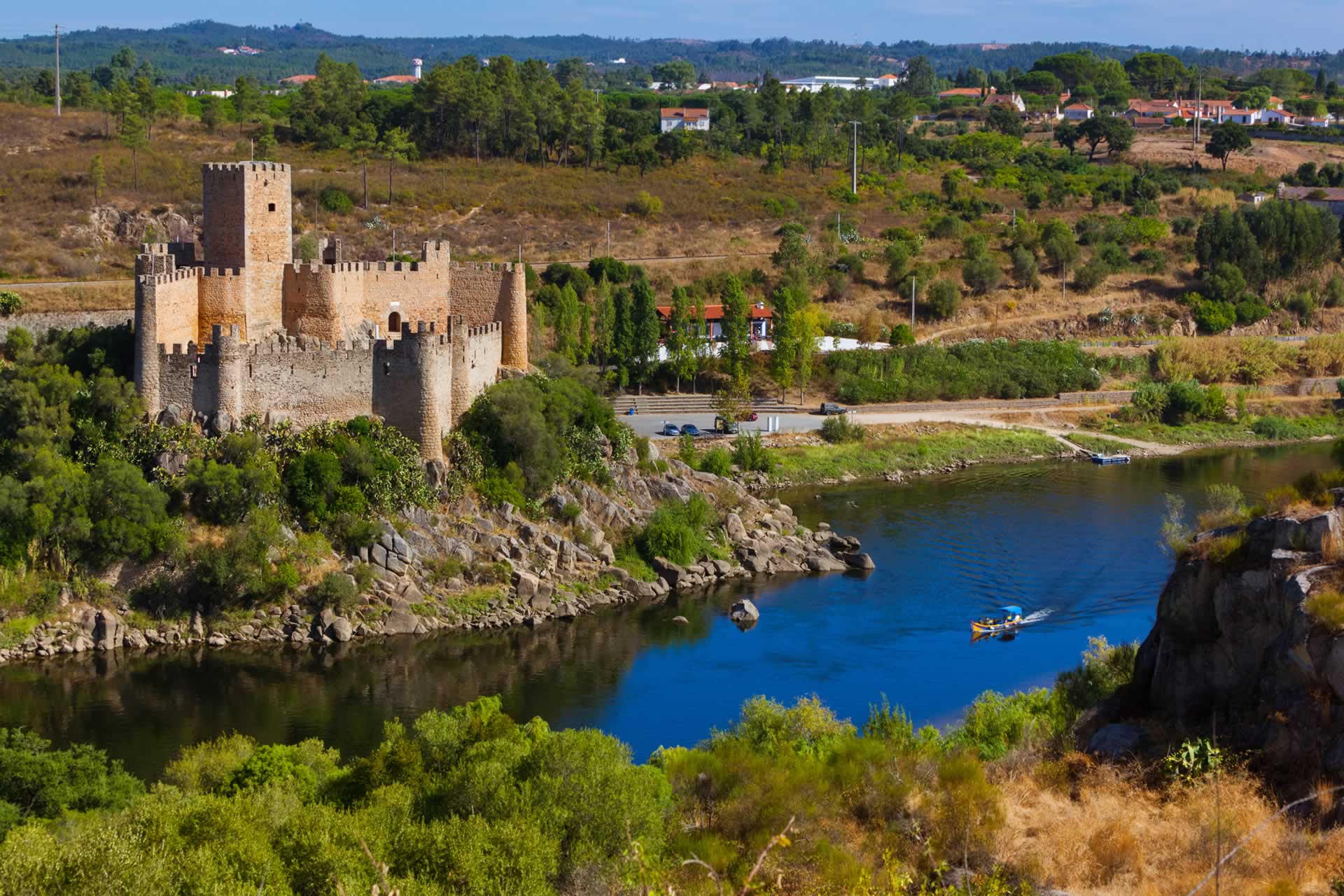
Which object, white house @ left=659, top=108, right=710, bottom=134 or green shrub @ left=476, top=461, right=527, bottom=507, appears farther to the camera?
white house @ left=659, top=108, right=710, bottom=134

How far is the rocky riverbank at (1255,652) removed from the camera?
1381 centimetres

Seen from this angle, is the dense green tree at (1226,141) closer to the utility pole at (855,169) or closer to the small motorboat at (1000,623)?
the utility pole at (855,169)

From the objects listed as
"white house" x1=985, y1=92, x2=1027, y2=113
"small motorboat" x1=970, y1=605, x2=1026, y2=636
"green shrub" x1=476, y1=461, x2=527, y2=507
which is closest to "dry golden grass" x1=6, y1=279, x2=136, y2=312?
"green shrub" x1=476, y1=461, x2=527, y2=507

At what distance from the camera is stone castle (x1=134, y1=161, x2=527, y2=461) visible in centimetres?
2644

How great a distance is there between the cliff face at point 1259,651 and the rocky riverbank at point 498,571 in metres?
12.6

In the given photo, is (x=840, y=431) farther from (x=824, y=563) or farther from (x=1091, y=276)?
(x=1091, y=276)

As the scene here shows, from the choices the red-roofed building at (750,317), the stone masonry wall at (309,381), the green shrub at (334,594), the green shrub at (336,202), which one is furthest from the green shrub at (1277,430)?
the green shrub at (334,594)

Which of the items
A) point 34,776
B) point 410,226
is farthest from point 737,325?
point 34,776

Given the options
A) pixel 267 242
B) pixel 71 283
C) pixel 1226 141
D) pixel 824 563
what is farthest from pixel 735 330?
pixel 1226 141

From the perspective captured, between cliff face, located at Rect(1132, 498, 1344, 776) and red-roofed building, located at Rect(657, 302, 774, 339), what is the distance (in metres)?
29.9

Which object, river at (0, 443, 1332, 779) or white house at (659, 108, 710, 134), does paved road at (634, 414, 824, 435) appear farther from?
white house at (659, 108, 710, 134)

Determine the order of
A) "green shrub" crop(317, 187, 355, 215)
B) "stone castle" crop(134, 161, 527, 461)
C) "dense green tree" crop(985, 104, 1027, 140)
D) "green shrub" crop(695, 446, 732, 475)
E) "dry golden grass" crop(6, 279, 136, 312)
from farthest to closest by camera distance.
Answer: "dense green tree" crop(985, 104, 1027, 140) → "green shrub" crop(317, 187, 355, 215) → "dry golden grass" crop(6, 279, 136, 312) → "green shrub" crop(695, 446, 732, 475) → "stone castle" crop(134, 161, 527, 461)

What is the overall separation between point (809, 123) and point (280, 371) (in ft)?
155

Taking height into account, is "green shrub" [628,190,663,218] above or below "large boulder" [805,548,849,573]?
above
